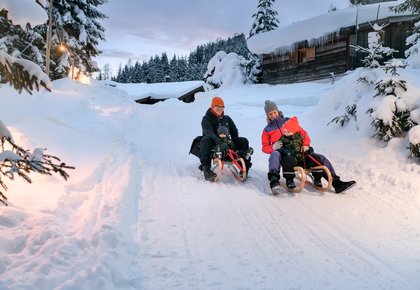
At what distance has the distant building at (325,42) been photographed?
58.4ft

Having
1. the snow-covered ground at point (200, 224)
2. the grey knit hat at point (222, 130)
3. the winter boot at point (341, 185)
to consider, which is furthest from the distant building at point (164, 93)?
the winter boot at point (341, 185)

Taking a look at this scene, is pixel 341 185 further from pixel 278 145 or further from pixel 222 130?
pixel 222 130

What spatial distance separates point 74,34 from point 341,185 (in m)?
20.0

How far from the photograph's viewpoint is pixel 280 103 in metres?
16.4


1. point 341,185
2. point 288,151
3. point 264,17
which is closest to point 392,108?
point 341,185

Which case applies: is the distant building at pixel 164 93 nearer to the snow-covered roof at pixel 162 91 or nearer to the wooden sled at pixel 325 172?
the snow-covered roof at pixel 162 91

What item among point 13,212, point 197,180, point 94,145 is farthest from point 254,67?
point 13,212

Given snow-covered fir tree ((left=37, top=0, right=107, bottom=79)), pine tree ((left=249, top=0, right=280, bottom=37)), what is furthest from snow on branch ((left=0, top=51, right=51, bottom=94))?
pine tree ((left=249, top=0, right=280, bottom=37))

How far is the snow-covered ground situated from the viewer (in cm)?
308

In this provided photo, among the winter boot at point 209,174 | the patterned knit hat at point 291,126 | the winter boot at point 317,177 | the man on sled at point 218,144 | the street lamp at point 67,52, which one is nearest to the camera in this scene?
the winter boot at point 317,177

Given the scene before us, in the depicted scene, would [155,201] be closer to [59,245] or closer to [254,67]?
[59,245]

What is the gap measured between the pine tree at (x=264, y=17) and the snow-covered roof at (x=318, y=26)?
651cm

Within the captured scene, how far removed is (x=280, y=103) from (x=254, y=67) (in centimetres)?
1011

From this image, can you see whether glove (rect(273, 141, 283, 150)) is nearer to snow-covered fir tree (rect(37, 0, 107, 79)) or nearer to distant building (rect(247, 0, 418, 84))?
distant building (rect(247, 0, 418, 84))
